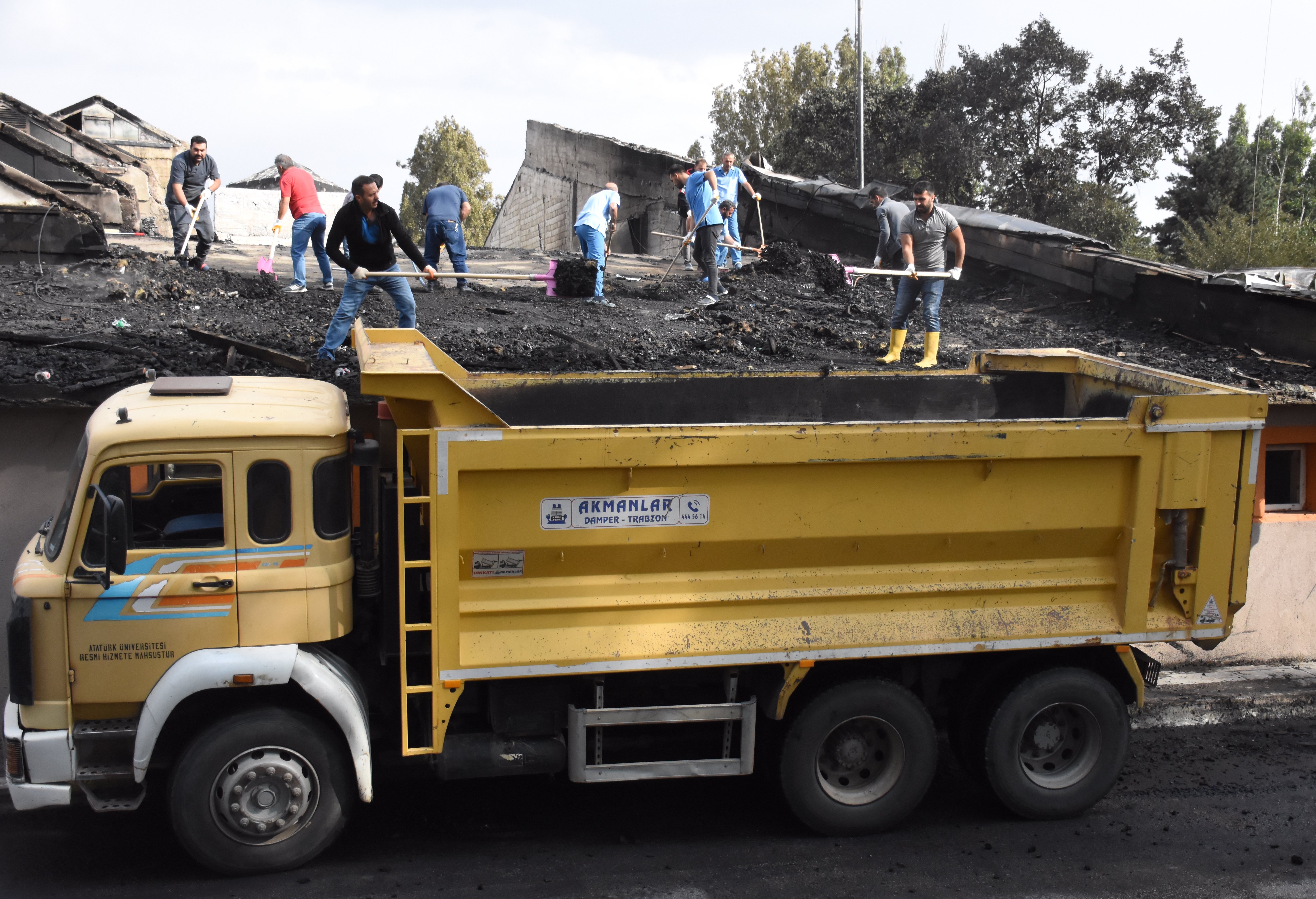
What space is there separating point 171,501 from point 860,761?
352 centimetres

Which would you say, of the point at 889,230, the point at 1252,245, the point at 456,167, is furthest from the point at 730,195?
the point at 456,167

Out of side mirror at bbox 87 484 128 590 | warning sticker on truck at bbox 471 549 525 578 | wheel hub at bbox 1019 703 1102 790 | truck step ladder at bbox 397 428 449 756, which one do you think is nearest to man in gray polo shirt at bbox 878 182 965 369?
wheel hub at bbox 1019 703 1102 790

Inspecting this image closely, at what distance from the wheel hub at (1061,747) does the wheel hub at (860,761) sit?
0.71 metres

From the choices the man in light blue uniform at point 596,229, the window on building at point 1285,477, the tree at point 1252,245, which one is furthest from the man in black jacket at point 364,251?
the tree at point 1252,245

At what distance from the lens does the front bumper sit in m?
4.16

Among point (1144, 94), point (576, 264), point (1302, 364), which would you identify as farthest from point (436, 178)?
point (1302, 364)

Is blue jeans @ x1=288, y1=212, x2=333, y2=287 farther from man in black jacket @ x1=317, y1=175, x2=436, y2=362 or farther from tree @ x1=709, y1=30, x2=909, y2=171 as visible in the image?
tree @ x1=709, y1=30, x2=909, y2=171

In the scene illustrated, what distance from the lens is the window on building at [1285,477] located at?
7871 millimetres

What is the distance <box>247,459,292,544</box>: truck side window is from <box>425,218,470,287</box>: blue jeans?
7.40 m

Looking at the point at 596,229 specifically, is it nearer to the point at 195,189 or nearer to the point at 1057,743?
the point at 195,189

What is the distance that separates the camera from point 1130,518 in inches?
190

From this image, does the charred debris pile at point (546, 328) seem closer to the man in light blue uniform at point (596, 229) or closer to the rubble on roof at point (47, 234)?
the rubble on roof at point (47, 234)

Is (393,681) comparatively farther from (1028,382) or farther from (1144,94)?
(1144,94)

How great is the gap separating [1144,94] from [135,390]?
3524 centimetres
